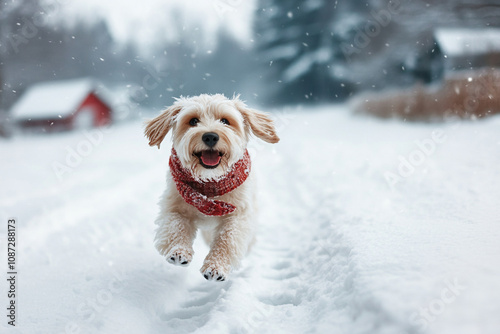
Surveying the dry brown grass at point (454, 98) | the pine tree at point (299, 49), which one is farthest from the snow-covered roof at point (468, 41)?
the pine tree at point (299, 49)

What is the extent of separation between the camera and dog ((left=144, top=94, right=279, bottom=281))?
2.63 metres

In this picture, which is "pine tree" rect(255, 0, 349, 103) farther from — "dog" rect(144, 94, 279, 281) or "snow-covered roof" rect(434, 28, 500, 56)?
"dog" rect(144, 94, 279, 281)

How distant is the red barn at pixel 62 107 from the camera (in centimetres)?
1706

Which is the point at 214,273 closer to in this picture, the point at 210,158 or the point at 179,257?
Answer: the point at 179,257

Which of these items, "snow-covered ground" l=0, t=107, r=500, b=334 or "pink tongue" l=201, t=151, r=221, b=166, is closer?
"snow-covered ground" l=0, t=107, r=500, b=334

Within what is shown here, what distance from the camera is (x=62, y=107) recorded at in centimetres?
1806

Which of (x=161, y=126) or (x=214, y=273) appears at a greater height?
(x=161, y=126)

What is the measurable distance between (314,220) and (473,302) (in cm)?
266

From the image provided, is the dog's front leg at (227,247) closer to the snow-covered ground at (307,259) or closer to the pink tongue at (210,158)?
the snow-covered ground at (307,259)

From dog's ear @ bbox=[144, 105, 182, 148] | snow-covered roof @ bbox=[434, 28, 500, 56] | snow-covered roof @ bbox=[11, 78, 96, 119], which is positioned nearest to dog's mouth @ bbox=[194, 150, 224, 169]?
dog's ear @ bbox=[144, 105, 182, 148]

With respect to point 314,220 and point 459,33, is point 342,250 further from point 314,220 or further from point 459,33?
point 459,33

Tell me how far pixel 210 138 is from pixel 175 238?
849mm

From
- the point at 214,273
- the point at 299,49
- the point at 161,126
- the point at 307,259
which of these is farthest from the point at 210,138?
the point at 299,49

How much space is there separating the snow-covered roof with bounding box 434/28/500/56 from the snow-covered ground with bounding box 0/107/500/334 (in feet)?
9.94
